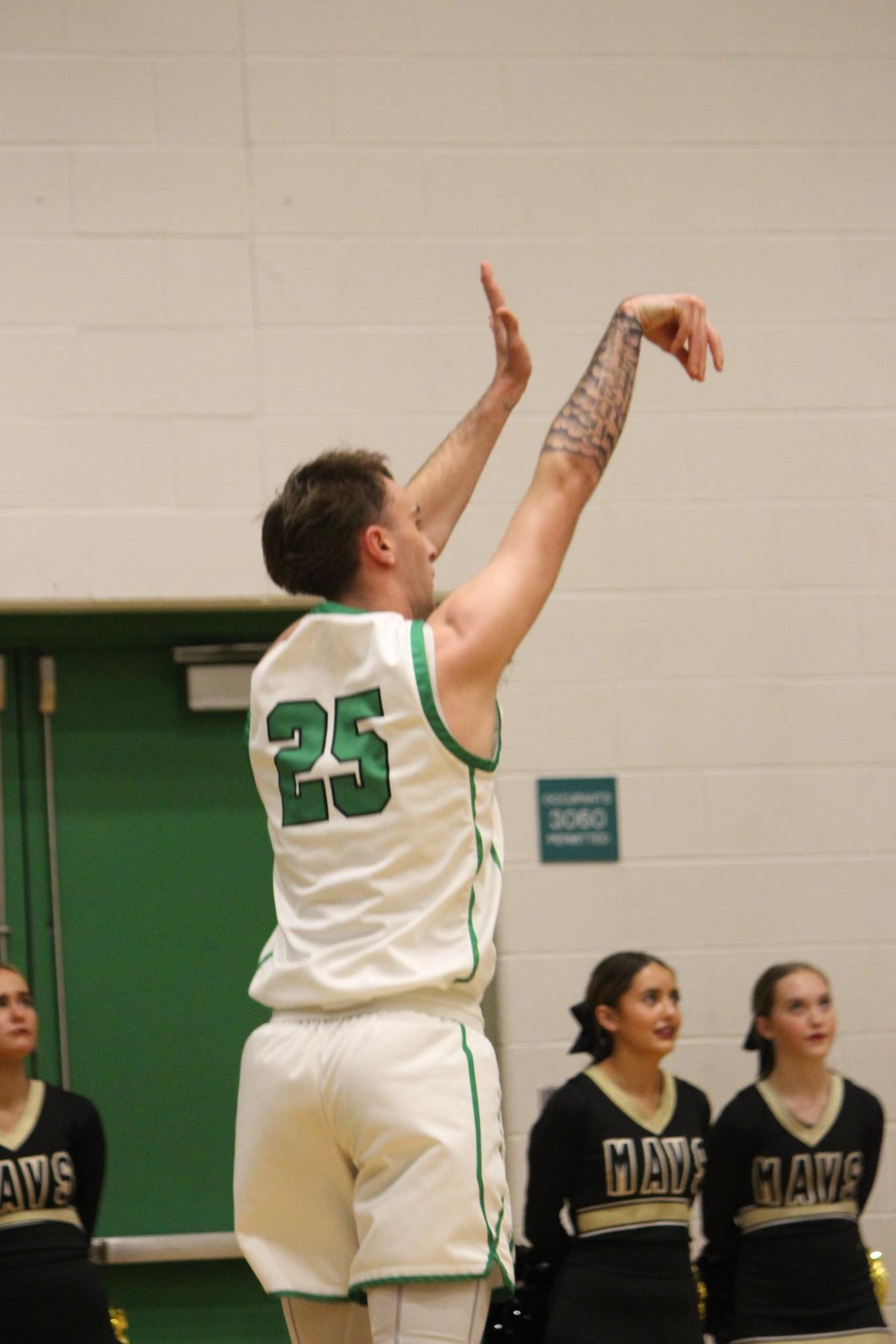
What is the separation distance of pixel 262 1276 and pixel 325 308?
148 inches

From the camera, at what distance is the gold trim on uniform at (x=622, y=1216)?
4641 mm

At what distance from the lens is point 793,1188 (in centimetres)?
484

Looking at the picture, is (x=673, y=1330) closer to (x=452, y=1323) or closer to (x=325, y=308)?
(x=452, y=1323)

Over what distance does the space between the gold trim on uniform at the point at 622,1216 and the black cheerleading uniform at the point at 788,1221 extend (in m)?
0.27

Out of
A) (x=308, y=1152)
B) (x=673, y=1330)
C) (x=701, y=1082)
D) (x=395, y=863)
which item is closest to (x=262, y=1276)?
(x=308, y=1152)

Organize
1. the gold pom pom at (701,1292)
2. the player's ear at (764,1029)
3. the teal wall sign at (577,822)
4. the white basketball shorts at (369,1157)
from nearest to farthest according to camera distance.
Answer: the white basketball shorts at (369,1157)
the gold pom pom at (701,1292)
the player's ear at (764,1029)
the teal wall sign at (577,822)

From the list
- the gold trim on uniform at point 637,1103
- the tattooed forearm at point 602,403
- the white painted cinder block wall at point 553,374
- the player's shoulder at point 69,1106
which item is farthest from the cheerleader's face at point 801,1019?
the tattooed forearm at point 602,403

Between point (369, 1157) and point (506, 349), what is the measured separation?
1.53 metres

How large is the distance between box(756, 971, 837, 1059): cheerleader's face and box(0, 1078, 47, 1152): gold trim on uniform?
6.89 feet

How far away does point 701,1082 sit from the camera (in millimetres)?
5508

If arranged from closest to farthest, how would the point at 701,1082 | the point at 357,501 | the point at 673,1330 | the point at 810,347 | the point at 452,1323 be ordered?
the point at 452,1323
the point at 357,501
the point at 673,1330
the point at 701,1082
the point at 810,347

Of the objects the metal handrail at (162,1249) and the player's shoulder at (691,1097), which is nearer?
the player's shoulder at (691,1097)

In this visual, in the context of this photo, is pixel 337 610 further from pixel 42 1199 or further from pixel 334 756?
pixel 42 1199

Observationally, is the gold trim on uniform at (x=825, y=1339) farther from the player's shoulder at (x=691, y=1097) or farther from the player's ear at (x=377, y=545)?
the player's ear at (x=377, y=545)
